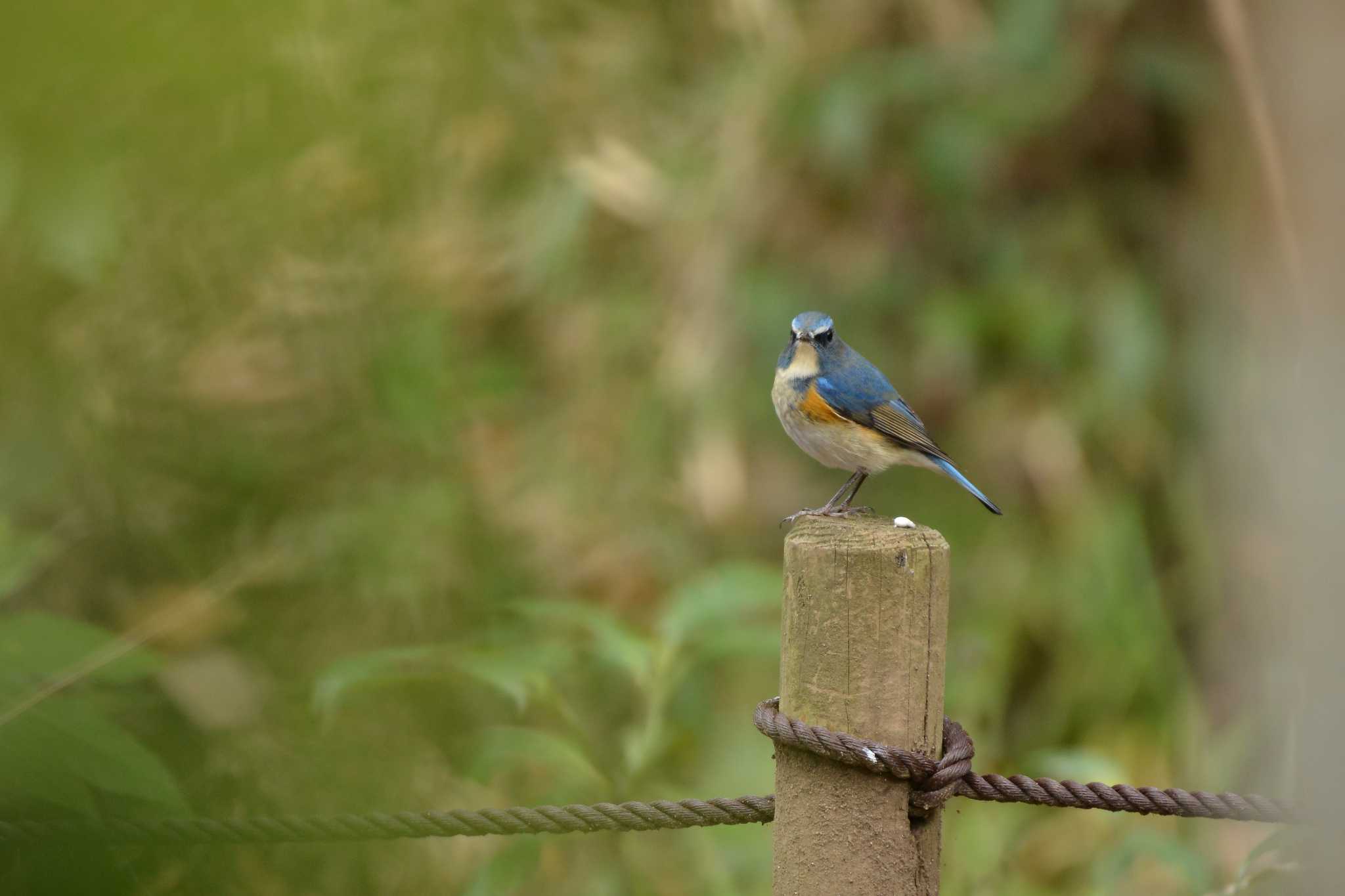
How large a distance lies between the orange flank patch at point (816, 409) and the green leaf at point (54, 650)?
1.90m

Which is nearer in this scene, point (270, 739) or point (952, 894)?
point (270, 739)

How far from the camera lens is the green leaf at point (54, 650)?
4.94 ft

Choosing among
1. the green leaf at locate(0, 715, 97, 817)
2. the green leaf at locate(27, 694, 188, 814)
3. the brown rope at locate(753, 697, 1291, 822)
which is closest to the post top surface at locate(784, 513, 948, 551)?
the brown rope at locate(753, 697, 1291, 822)

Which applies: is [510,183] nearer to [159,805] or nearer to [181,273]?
[181,273]

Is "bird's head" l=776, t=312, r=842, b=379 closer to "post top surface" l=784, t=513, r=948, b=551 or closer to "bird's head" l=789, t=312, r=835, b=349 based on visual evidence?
"bird's head" l=789, t=312, r=835, b=349

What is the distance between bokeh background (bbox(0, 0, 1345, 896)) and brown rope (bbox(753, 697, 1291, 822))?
38 cm

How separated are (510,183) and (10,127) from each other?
5476 millimetres

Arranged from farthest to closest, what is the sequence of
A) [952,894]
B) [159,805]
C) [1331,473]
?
[952,894]
[159,805]
[1331,473]

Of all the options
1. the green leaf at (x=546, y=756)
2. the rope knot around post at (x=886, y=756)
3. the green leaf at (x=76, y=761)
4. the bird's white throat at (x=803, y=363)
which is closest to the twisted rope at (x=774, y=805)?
the rope knot around post at (x=886, y=756)

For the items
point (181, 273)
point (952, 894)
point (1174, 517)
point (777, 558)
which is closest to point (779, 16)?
point (777, 558)

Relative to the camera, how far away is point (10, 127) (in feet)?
3.82

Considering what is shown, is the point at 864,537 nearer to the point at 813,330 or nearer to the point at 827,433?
the point at 827,433

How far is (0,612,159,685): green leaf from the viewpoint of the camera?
1505 mm

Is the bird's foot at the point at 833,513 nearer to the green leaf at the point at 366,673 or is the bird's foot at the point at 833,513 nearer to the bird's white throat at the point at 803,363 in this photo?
the bird's white throat at the point at 803,363
